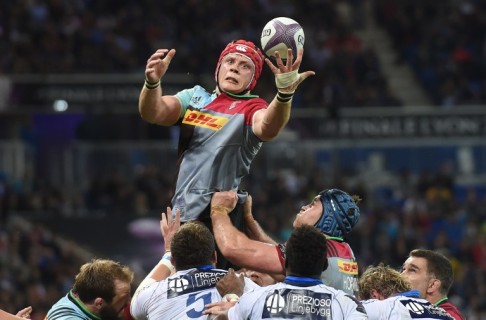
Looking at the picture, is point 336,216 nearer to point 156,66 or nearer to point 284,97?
point 284,97

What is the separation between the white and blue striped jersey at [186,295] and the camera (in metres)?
7.32

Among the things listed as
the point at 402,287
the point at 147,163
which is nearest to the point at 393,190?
the point at 147,163

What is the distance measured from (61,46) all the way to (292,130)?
4853 mm

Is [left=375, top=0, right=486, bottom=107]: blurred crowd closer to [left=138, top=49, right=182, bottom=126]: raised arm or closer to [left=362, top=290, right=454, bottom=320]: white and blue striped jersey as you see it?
[left=138, top=49, right=182, bottom=126]: raised arm

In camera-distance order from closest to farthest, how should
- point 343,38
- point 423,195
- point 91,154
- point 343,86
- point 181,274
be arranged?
point 181,274
point 91,154
point 423,195
point 343,86
point 343,38

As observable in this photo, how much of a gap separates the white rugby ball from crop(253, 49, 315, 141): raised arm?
0.43m

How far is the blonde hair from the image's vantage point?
305 inches

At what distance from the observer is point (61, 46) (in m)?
23.6

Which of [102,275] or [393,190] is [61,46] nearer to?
[393,190]

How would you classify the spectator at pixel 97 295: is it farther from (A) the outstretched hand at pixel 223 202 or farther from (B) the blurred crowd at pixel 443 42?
(B) the blurred crowd at pixel 443 42

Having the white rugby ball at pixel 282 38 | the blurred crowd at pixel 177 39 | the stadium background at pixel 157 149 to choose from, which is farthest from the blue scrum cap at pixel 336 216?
the blurred crowd at pixel 177 39

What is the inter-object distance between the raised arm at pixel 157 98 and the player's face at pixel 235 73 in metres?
0.36

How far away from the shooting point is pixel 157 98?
321 inches

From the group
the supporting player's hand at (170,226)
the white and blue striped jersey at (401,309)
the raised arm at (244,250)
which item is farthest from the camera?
the supporting player's hand at (170,226)
